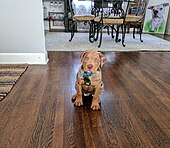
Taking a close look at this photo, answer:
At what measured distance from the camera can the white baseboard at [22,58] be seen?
94.7 inches

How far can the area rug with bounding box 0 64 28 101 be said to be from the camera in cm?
173

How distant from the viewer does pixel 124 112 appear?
1.43 m

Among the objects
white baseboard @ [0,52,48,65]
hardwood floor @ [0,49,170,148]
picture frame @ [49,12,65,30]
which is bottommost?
hardwood floor @ [0,49,170,148]

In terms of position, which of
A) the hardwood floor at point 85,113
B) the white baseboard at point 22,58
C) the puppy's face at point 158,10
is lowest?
the hardwood floor at point 85,113

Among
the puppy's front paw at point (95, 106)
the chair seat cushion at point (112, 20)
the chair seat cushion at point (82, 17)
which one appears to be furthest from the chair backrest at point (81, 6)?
the puppy's front paw at point (95, 106)

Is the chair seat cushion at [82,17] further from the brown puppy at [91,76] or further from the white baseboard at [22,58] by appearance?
the brown puppy at [91,76]

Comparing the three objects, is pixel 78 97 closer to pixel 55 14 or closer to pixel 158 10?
pixel 55 14

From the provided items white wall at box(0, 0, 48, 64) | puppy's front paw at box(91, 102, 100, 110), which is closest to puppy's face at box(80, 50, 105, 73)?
puppy's front paw at box(91, 102, 100, 110)

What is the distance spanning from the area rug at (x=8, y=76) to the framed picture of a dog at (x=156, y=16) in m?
4.25

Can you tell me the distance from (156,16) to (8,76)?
15.3 ft

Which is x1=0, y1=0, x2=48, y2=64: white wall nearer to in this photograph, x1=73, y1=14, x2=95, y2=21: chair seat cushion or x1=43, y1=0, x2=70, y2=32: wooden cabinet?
x1=73, y1=14, x2=95, y2=21: chair seat cushion

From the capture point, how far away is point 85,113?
4.59 ft

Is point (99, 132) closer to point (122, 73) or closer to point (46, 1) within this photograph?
point (122, 73)

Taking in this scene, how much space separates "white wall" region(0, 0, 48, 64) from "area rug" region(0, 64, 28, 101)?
17cm
